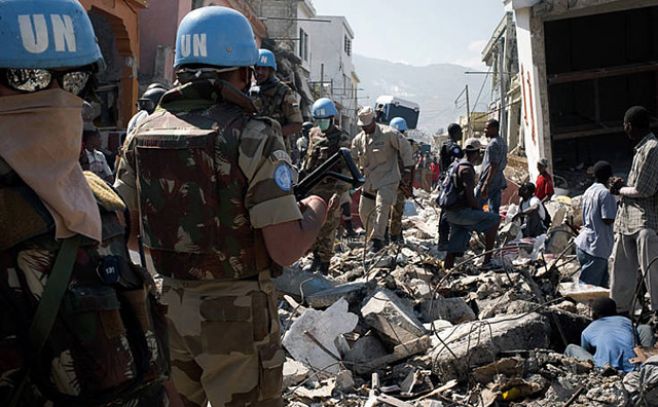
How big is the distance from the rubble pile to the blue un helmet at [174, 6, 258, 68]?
2.26 meters

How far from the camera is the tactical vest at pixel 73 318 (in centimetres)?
125

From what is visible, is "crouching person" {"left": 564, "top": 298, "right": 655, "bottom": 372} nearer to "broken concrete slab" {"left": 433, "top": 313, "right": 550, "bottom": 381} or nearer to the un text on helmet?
"broken concrete slab" {"left": 433, "top": 313, "right": 550, "bottom": 381}

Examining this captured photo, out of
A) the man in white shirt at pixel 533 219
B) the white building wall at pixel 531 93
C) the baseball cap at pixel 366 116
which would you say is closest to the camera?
the baseball cap at pixel 366 116

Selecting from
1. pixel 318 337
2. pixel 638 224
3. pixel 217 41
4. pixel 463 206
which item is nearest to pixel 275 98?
pixel 318 337

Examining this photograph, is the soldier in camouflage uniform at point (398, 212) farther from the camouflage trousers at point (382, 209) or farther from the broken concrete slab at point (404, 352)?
the broken concrete slab at point (404, 352)

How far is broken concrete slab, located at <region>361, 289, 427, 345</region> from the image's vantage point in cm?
466

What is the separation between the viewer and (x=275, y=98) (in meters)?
5.64

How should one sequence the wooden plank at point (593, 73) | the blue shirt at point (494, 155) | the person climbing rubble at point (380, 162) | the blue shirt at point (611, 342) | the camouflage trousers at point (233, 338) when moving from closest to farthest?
the camouflage trousers at point (233, 338)
the blue shirt at point (611, 342)
the person climbing rubble at point (380, 162)
the blue shirt at point (494, 155)
the wooden plank at point (593, 73)

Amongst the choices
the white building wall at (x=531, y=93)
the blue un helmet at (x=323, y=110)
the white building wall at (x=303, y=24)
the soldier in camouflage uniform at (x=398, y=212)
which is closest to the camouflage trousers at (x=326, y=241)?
the blue un helmet at (x=323, y=110)

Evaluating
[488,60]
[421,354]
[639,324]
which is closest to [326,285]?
[421,354]

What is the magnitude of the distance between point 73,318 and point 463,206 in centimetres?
587

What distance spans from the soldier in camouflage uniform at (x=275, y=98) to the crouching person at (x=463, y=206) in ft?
6.18

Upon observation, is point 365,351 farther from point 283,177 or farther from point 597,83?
point 597,83

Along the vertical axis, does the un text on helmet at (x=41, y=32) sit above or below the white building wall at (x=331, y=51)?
below
